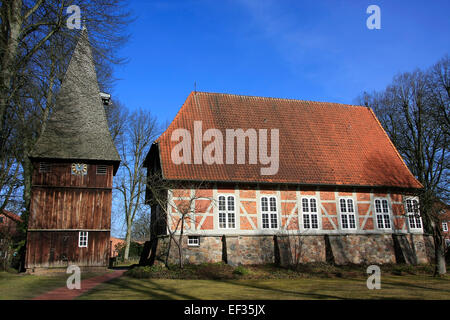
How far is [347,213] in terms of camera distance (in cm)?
2230

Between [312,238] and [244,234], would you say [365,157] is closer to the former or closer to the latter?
[312,238]

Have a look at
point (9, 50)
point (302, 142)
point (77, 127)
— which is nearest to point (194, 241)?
point (302, 142)

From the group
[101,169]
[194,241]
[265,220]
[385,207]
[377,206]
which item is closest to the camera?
[194,241]

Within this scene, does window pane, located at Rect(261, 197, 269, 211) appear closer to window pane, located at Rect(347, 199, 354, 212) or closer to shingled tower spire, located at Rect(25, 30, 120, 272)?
window pane, located at Rect(347, 199, 354, 212)

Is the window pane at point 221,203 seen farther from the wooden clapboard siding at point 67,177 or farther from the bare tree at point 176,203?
the wooden clapboard siding at point 67,177

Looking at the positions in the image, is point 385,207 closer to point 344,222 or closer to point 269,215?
point 344,222

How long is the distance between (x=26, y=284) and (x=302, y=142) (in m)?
16.8

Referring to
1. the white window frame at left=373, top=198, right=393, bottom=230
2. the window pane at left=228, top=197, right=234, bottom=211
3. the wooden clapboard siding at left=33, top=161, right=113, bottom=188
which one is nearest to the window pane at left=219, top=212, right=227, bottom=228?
the window pane at left=228, top=197, right=234, bottom=211

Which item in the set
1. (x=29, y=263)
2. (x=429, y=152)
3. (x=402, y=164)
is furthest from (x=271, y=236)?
(x=429, y=152)

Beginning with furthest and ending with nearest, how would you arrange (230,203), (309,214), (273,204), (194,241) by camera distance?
(309,214)
(273,204)
(230,203)
(194,241)

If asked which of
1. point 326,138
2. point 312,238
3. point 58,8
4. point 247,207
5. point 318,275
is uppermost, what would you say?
point 58,8

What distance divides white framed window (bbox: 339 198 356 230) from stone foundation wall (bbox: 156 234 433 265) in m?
0.69
